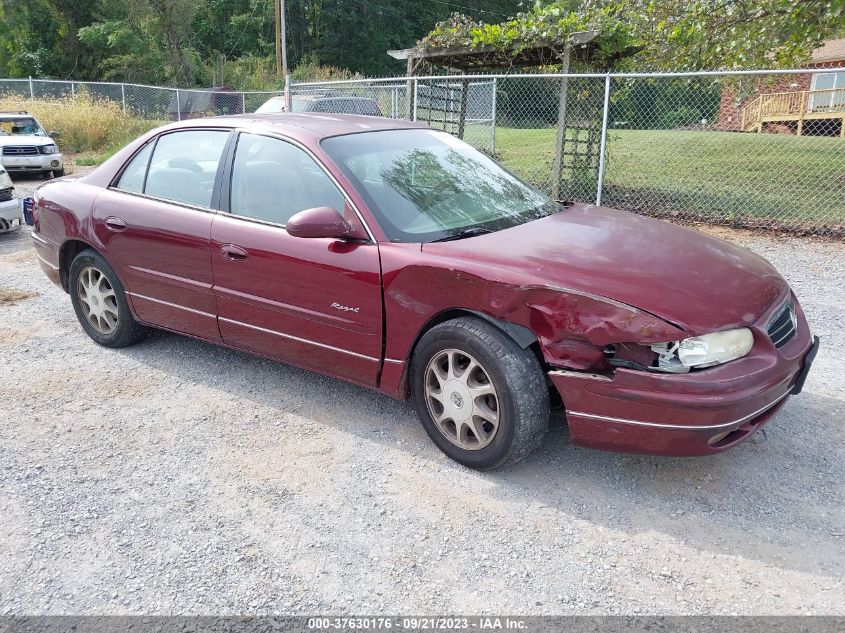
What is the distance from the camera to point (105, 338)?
16.2 feet

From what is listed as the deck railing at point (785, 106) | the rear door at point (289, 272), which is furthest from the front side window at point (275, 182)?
the deck railing at point (785, 106)

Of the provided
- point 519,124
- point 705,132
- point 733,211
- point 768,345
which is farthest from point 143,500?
point 705,132

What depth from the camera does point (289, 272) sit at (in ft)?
12.2

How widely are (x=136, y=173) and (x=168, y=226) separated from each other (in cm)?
68

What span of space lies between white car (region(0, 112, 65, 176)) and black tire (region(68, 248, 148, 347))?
10651 millimetres

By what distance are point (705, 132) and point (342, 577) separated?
13.4 meters

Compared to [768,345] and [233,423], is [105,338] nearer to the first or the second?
[233,423]

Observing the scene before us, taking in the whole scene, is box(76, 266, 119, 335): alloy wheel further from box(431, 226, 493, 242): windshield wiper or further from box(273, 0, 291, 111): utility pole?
box(273, 0, 291, 111): utility pole

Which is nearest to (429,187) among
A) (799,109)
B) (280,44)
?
(799,109)

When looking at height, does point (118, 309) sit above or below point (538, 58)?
below

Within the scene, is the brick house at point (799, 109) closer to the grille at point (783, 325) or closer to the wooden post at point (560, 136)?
the wooden post at point (560, 136)

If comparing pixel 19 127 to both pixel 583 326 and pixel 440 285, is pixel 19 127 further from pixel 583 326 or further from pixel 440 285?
pixel 583 326

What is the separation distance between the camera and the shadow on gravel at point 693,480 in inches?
111

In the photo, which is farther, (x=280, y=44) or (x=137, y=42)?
(x=280, y=44)
